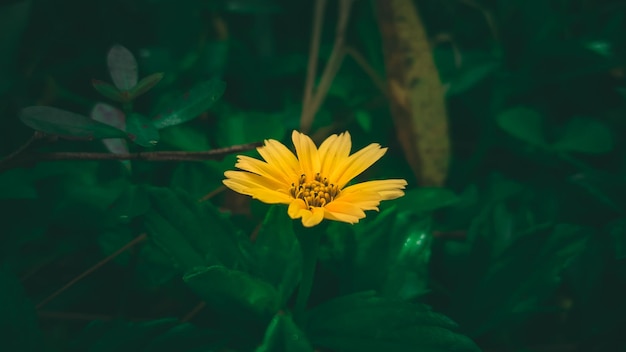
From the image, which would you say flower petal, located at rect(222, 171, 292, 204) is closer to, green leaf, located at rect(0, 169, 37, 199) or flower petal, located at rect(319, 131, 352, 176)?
flower petal, located at rect(319, 131, 352, 176)

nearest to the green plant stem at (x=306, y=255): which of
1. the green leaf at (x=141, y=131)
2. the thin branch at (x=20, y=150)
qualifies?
the green leaf at (x=141, y=131)

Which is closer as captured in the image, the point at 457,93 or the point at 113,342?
the point at 113,342

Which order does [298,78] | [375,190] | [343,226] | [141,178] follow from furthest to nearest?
1. [298,78]
2. [141,178]
3. [343,226]
4. [375,190]

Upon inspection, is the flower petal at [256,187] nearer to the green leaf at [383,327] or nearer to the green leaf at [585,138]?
the green leaf at [383,327]

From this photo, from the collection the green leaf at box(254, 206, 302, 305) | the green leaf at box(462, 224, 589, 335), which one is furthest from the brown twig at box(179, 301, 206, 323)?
the green leaf at box(462, 224, 589, 335)

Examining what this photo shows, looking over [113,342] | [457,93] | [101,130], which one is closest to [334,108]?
[457,93]

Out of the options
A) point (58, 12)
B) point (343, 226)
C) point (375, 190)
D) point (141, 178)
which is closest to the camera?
point (375, 190)

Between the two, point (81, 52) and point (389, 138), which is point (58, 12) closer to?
point (81, 52)
